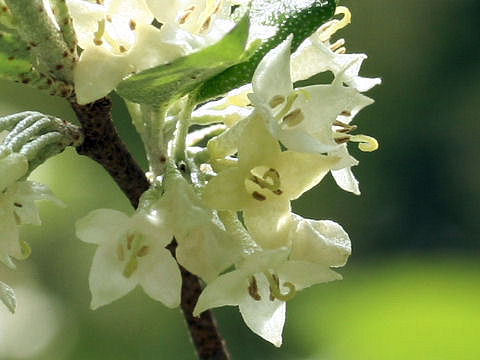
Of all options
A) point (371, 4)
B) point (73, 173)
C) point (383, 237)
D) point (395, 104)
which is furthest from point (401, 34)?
point (73, 173)

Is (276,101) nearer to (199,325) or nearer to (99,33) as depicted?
(99,33)

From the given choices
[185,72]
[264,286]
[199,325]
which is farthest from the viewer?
[199,325]

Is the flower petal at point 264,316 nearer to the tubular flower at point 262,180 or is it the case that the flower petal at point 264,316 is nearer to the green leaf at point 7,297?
the tubular flower at point 262,180

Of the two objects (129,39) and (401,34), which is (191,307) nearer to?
(129,39)

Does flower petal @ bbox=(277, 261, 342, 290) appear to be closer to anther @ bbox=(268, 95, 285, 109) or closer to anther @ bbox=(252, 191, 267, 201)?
anther @ bbox=(252, 191, 267, 201)

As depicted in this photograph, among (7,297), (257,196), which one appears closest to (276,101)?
(257,196)

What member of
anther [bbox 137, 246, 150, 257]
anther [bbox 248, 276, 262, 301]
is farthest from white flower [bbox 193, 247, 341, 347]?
anther [bbox 137, 246, 150, 257]

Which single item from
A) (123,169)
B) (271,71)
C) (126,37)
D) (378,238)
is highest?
(126,37)
